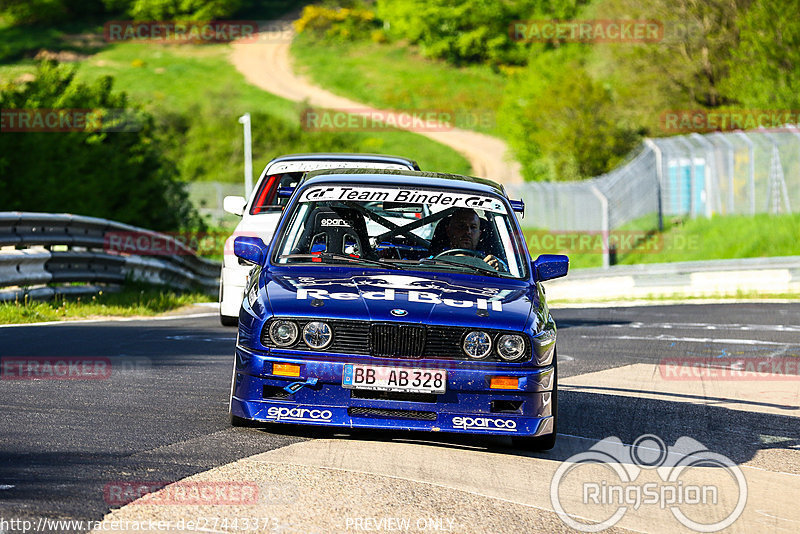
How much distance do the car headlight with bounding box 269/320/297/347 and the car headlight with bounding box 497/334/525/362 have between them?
1.14 metres

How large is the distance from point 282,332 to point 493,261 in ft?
5.89

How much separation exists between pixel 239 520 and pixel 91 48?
330 feet

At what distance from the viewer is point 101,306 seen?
15.5 m

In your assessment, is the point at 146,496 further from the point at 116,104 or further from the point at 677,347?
the point at 116,104

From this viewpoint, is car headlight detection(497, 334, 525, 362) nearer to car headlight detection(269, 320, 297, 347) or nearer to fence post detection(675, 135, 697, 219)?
car headlight detection(269, 320, 297, 347)

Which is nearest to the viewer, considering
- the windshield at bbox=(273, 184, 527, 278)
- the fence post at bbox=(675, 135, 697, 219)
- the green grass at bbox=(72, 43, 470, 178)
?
the windshield at bbox=(273, 184, 527, 278)

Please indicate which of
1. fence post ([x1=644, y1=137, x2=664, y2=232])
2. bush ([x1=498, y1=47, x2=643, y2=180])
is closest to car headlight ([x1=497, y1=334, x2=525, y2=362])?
fence post ([x1=644, y1=137, x2=664, y2=232])

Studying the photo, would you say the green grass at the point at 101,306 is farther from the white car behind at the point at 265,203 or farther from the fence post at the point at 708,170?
the fence post at the point at 708,170

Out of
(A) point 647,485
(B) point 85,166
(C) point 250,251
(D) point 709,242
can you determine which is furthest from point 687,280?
(A) point 647,485

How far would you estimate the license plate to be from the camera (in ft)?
21.2

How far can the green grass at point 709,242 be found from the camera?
2916 centimetres

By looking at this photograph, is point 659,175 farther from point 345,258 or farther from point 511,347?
point 511,347

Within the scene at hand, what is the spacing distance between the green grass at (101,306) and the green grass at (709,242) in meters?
15.7

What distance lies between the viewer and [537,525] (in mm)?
5328
